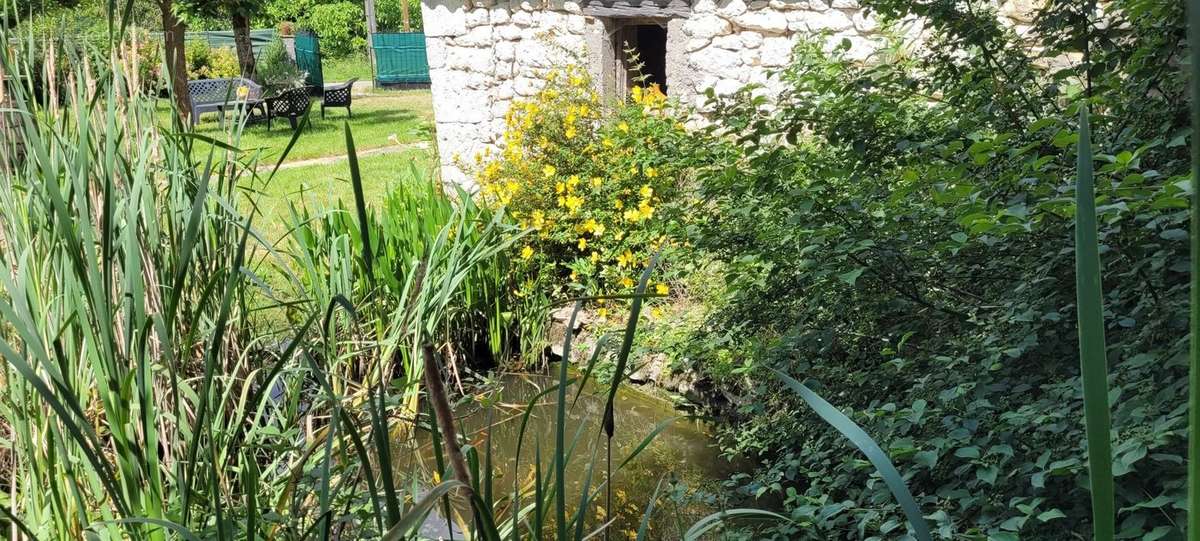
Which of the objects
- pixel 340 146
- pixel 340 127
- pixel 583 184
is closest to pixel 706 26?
pixel 583 184

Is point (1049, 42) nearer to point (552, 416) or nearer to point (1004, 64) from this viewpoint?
point (1004, 64)

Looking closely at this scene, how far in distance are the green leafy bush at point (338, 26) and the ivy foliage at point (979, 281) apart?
2728 centimetres

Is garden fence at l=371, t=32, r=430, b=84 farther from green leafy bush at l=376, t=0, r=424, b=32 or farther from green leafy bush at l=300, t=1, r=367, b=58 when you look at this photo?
green leafy bush at l=376, t=0, r=424, b=32

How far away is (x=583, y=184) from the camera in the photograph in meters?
5.47

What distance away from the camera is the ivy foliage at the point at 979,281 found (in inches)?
69.3

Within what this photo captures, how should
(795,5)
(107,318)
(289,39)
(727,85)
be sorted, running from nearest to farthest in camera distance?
1. (107,318)
2. (795,5)
3. (727,85)
4. (289,39)

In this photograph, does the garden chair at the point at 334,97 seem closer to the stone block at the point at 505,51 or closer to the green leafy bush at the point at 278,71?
the green leafy bush at the point at 278,71

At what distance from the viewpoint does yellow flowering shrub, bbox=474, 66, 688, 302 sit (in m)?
5.19

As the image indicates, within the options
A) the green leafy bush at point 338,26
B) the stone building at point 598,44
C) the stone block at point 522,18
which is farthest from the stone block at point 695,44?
the green leafy bush at point 338,26

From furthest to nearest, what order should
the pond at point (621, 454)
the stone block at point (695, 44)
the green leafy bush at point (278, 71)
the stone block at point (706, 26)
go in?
the green leafy bush at point (278, 71) → the stone block at point (695, 44) → the stone block at point (706, 26) → the pond at point (621, 454)

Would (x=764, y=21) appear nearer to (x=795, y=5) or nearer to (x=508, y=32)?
(x=795, y=5)

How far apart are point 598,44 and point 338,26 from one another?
82.5 feet

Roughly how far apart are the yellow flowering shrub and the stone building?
310 mm

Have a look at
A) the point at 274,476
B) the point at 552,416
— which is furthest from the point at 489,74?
the point at 274,476
